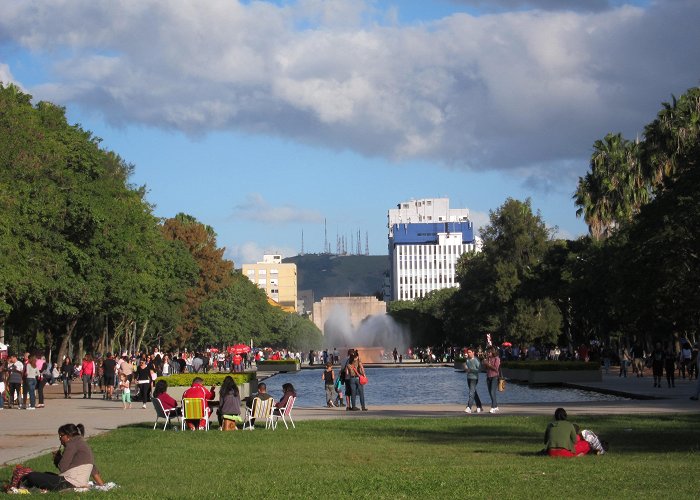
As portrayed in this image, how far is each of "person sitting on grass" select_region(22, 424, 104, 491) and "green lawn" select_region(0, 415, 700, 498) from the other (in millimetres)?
612

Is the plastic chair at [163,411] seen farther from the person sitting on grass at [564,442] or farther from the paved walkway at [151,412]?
the person sitting on grass at [564,442]

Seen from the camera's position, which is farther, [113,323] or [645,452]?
[113,323]

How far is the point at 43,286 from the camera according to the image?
2015 inches

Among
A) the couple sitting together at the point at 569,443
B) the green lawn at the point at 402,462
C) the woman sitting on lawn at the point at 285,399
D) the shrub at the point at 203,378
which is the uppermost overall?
the shrub at the point at 203,378

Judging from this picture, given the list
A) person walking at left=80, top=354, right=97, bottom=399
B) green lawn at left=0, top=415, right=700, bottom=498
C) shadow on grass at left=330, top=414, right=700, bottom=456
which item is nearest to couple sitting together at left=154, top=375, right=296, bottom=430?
green lawn at left=0, top=415, right=700, bottom=498

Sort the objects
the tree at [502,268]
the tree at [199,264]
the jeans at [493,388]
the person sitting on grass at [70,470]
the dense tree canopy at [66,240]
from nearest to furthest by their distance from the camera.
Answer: the person sitting on grass at [70,470] < the jeans at [493,388] < the dense tree canopy at [66,240] < the tree at [502,268] < the tree at [199,264]

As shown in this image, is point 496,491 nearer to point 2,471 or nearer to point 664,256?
point 2,471

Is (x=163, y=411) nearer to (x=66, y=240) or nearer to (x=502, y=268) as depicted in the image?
(x=66, y=240)

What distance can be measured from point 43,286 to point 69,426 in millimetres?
35684

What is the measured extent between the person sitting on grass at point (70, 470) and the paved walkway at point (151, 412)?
6021mm

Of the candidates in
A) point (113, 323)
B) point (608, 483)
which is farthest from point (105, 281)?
point (608, 483)

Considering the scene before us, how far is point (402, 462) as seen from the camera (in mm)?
18859

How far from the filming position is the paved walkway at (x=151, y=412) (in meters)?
26.8

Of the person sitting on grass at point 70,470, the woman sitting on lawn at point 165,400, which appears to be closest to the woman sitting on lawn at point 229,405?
the woman sitting on lawn at point 165,400
